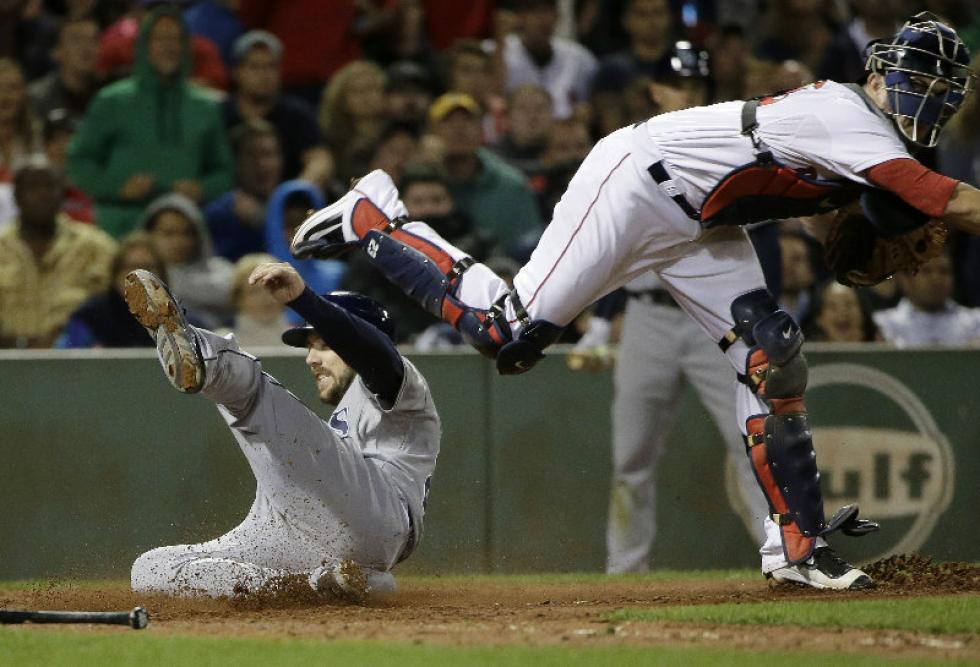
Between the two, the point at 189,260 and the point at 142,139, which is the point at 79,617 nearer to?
the point at 189,260

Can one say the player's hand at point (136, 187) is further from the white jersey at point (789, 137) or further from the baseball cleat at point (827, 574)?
the baseball cleat at point (827, 574)

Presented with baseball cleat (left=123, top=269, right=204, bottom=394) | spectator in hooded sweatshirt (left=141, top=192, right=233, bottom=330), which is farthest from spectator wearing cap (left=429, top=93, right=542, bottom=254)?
baseball cleat (left=123, top=269, right=204, bottom=394)

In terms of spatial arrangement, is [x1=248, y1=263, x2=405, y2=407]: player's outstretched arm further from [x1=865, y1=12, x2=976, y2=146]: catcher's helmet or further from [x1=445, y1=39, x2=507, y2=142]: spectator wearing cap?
[x1=445, y1=39, x2=507, y2=142]: spectator wearing cap

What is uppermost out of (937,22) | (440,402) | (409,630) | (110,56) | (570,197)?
(110,56)

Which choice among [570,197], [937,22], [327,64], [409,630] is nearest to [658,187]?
[570,197]

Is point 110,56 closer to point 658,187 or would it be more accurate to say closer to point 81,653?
point 658,187

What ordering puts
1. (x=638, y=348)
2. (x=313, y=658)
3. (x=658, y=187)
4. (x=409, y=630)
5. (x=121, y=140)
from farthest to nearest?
1. (x=121, y=140)
2. (x=638, y=348)
3. (x=658, y=187)
4. (x=409, y=630)
5. (x=313, y=658)
